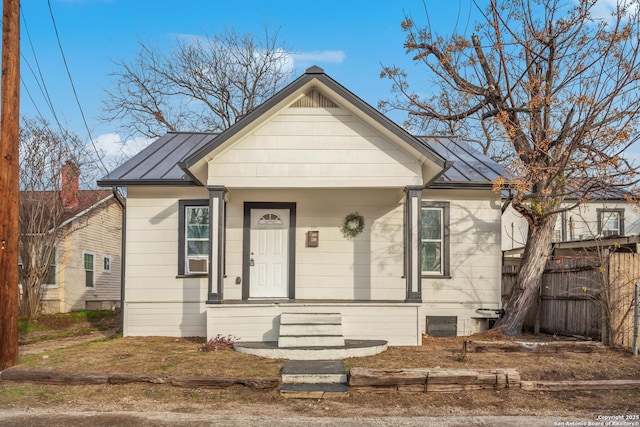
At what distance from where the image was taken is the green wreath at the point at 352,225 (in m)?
13.0

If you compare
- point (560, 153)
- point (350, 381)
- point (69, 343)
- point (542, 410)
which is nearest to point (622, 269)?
point (560, 153)

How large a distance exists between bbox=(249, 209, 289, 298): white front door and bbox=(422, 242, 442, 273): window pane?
2.97 metres

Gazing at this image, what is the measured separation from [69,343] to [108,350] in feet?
9.52

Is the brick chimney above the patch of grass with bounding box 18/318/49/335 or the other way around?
above

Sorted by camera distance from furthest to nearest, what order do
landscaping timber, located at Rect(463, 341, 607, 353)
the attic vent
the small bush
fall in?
1. the attic vent
2. the small bush
3. landscaping timber, located at Rect(463, 341, 607, 353)

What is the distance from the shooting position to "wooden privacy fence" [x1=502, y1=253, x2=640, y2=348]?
33.9 ft

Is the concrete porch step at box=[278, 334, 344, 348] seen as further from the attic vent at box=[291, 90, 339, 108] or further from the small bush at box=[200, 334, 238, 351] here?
the attic vent at box=[291, 90, 339, 108]

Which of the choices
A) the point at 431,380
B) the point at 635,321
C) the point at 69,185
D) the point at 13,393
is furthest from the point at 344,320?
the point at 69,185

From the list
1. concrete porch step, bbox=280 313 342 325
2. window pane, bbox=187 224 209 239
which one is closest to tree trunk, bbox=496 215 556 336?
concrete porch step, bbox=280 313 342 325

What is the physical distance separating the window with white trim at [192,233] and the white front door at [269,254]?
104 cm

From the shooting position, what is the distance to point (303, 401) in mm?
7805

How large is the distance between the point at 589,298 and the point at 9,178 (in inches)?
394

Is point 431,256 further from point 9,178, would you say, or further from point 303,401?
point 9,178

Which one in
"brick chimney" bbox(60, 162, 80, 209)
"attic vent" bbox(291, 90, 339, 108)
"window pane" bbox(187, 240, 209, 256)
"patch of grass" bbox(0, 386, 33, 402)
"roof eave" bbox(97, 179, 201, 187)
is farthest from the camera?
"brick chimney" bbox(60, 162, 80, 209)
